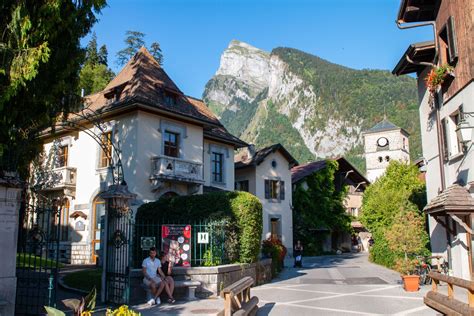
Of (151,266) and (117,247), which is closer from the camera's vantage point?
(117,247)

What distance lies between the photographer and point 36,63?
8.23 meters

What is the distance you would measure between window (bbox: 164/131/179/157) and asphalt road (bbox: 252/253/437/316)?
816 cm

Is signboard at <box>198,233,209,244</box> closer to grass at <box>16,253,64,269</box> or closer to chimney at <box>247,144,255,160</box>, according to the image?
grass at <box>16,253,64,269</box>

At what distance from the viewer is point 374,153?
65125mm

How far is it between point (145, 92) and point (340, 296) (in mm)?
13235

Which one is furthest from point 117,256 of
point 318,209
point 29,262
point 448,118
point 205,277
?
point 318,209

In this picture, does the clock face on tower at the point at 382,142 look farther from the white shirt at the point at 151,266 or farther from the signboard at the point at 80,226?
the white shirt at the point at 151,266

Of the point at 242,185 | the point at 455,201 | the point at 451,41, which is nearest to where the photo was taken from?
the point at 455,201

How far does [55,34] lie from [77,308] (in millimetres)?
6166

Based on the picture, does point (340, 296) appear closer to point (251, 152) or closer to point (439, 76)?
point (439, 76)

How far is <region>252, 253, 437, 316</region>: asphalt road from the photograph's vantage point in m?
10.4

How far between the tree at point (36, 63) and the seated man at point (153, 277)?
12.8ft

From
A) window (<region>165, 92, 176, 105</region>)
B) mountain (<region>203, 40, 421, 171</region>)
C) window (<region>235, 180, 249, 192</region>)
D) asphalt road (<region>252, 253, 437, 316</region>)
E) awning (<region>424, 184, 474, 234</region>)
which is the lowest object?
asphalt road (<region>252, 253, 437, 316</region>)

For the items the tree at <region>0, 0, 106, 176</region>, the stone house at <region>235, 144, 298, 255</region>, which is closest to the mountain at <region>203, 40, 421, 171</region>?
the stone house at <region>235, 144, 298, 255</region>
